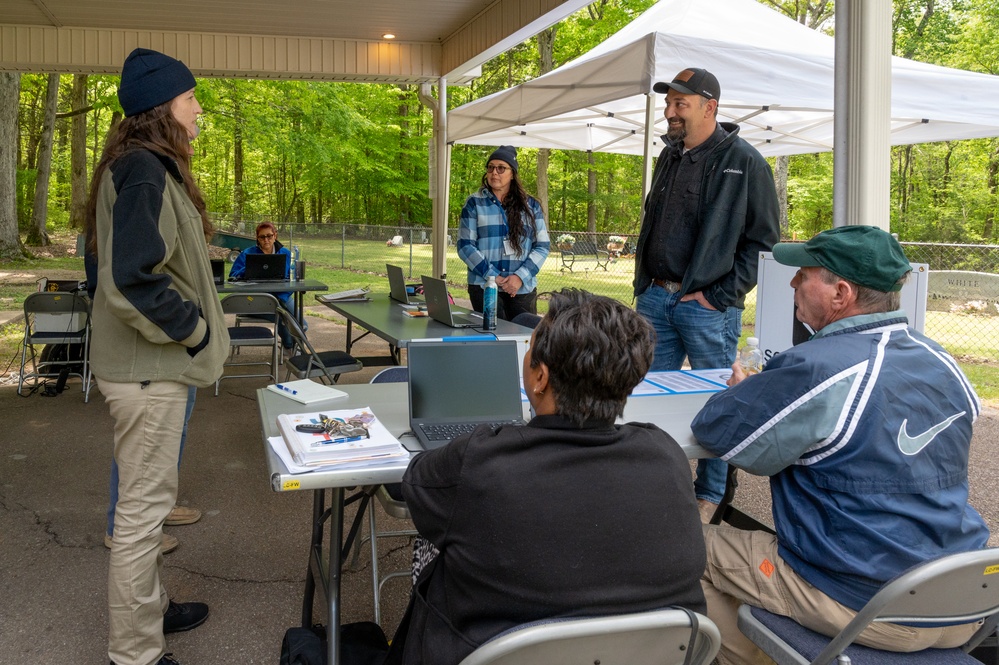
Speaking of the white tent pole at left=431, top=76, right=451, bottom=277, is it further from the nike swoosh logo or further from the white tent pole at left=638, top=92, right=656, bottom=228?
the nike swoosh logo

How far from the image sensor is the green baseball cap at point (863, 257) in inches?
76.8

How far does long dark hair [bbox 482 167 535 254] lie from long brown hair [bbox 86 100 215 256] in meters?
3.01

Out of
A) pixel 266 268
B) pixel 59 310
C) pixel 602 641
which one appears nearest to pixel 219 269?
pixel 266 268

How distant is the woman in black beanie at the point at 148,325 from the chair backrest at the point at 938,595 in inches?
74.5

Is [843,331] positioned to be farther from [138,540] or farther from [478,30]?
[478,30]

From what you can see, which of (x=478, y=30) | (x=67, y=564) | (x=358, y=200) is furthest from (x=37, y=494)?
(x=358, y=200)

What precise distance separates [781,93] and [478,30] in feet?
11.0

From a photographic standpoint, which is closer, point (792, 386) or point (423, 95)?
point (792, 386)

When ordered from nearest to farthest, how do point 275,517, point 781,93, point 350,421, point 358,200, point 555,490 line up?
1. point 555,490
2. point 350,421
3. point 275,517
4. point 781,93
5. point 358,200

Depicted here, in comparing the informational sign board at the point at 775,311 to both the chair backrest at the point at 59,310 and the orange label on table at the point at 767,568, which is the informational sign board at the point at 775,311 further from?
the chair backrest at the point at 59,310

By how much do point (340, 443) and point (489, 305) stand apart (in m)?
2.50

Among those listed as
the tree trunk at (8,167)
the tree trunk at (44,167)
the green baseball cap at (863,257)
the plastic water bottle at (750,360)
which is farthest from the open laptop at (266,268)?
the tree trunk at (44,167)

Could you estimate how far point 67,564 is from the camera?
3385mm

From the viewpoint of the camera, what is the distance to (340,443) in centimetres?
204
